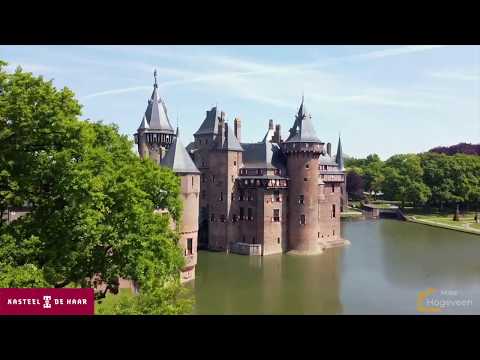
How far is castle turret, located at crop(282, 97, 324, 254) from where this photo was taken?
35.8 metres

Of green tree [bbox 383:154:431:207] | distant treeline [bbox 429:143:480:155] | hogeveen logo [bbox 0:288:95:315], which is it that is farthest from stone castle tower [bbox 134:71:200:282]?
distant treeline [bbox 429:143:480:155]

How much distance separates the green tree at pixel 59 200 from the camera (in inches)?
414

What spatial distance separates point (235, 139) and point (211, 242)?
9043 mm

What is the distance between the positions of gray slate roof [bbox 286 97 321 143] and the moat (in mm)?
9706

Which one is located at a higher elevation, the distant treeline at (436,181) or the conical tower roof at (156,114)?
the conical tower roof at (156,114)

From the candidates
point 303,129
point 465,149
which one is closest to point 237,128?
point 303,129

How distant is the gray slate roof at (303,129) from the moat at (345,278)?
9706 millimetres

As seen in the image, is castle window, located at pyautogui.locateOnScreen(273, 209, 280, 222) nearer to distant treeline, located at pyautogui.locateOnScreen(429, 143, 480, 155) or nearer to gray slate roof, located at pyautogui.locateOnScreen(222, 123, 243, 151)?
gray slate roof, located at pyautogui.locateOnScreen(222, 123, 243, 151)

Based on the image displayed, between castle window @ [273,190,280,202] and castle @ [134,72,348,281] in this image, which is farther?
castle window @ [273,190,280,202]

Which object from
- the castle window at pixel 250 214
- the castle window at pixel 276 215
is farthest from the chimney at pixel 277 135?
the castle window at pixel 250 214

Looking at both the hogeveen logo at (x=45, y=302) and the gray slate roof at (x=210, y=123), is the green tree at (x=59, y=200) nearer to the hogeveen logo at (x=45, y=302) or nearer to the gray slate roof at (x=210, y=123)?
the hogeveen logo at (x=45, y=302)

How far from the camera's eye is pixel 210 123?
130ft

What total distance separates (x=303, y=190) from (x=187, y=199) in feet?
40.0
